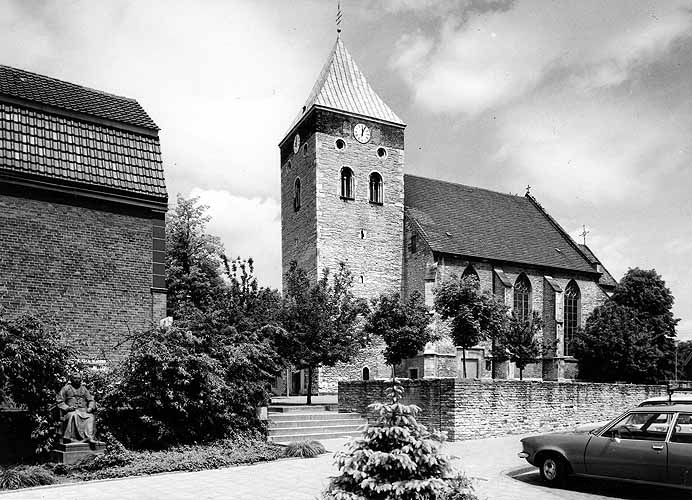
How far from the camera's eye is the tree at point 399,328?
2802cm

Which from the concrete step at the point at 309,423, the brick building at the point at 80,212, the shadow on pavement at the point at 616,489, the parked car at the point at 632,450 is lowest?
the concrete step at the point at 309,423

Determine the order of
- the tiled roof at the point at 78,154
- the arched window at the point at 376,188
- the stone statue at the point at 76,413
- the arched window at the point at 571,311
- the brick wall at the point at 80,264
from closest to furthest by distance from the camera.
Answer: the stone statue at the point at 76,413 → the brick wall at the point at 80,264 → the tiled roof at the point at 78,154 → the arched window at the point at 376,188 → the arched window at the point at 571,311

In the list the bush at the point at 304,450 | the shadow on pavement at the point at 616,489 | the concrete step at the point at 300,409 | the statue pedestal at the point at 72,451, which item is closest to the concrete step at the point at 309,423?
the concrete step at the point at 300,409

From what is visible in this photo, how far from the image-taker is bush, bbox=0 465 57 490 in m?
10.4

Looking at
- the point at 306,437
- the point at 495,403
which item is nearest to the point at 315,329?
the point at 306,437

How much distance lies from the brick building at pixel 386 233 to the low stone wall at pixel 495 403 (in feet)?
41.5

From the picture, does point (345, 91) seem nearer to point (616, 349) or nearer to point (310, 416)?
point (616, 349)

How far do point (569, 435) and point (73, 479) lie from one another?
8.38 meters

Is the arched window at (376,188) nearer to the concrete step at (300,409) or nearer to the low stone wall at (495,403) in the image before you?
the low stone wall at (495,403)

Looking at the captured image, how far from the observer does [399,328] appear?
28109mm

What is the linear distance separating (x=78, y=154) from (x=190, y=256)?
18.8 metres

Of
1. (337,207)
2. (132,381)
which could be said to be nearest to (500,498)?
(132,381)

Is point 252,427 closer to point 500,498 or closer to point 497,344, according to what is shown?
point 500,498

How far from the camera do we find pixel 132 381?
1383 centimetres
